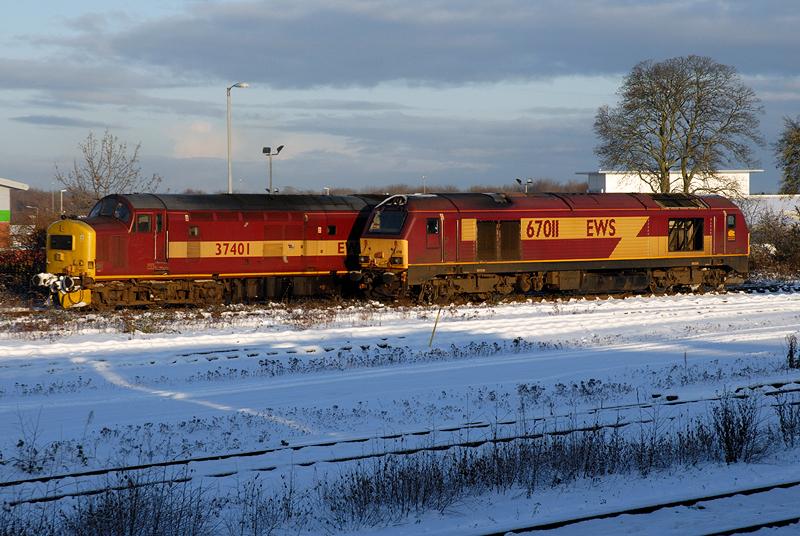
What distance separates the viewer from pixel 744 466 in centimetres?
1125

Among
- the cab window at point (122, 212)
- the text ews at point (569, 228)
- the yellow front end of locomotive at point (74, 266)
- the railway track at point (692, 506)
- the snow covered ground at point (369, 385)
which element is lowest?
the railway track at point (692, 506)

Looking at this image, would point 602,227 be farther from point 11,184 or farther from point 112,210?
point 11,184

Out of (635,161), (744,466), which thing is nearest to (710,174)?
(635,161)

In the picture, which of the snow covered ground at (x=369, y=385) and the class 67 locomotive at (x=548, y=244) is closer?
the snow covered ground at (x=369, y=385)

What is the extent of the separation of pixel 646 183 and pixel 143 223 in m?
33.8

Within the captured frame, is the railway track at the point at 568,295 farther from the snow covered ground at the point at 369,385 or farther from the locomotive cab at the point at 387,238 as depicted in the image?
the locomotive cab at the point at 387,238

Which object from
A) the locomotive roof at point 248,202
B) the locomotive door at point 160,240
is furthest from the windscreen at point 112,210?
the locomotive door at point 160,240

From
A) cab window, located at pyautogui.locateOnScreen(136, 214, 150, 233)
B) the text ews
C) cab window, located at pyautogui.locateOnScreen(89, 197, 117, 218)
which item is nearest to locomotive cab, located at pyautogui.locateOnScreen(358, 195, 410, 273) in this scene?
the text ews

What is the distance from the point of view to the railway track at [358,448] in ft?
34.5

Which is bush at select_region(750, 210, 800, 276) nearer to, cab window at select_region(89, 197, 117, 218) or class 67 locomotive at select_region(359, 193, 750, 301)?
class 67 locomotive at select_region(359, 193, 750, 301)

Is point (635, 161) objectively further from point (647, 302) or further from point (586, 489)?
point (586, 489)

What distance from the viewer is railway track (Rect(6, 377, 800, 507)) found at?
10.5 m

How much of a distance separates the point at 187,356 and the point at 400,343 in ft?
16.3

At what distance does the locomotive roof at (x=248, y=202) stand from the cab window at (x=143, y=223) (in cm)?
27
